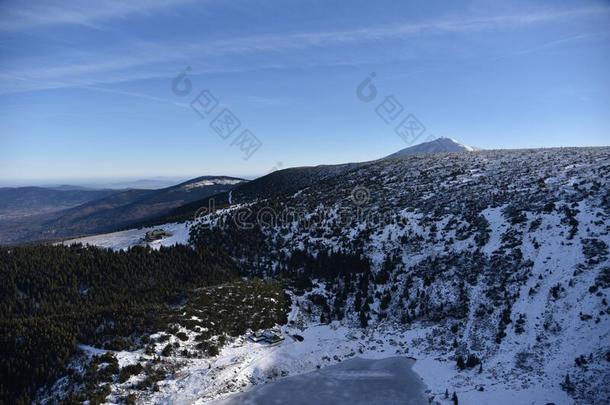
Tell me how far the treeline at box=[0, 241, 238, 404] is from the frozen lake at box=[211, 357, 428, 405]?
796 cm

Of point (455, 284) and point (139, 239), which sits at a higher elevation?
point (139, 239)

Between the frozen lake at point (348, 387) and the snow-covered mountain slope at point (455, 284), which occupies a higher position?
the snow-covered mountain slope at point (455, 284)

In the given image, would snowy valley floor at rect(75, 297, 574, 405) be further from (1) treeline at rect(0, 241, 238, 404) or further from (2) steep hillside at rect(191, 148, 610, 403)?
(1) treeline at rect(0, 241, 238, 404)

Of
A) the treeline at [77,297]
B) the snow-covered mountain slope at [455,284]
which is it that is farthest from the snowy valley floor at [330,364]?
the treeline at [77,297]

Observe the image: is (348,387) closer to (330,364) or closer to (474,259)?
(330,364)

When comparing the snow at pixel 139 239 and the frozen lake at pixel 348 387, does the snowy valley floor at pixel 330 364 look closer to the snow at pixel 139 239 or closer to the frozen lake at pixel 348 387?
the frozen lake at pixel 348 387

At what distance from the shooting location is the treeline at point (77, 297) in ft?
56.7

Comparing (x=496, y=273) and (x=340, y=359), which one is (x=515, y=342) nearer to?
(x=496, y=273)

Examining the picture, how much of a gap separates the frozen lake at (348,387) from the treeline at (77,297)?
26.1 ft

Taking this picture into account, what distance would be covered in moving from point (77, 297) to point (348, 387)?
20.4m

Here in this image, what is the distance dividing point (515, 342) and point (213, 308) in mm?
18327

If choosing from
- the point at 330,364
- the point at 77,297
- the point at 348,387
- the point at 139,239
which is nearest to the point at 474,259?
the point at 330,364

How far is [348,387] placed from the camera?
17891 mm

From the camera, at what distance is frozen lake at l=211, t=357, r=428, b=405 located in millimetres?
16766
